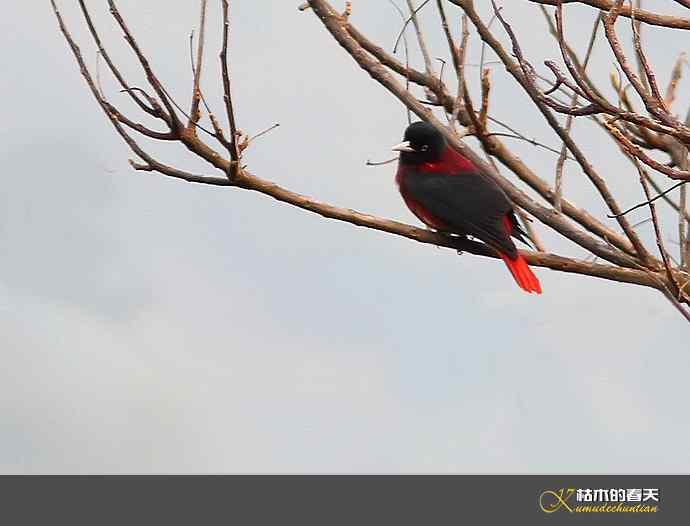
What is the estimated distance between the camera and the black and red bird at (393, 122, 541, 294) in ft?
15.4

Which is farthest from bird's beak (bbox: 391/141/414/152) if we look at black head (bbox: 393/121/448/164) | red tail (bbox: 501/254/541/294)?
red tail (bbox: 501/254/541/294)

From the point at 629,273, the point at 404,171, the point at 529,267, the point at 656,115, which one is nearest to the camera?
the point at 656,115

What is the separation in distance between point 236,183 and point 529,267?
1498 mm

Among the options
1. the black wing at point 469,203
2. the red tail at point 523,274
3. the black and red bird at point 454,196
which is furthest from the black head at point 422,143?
the red tail at point 523,274

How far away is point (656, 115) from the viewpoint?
3.01 m

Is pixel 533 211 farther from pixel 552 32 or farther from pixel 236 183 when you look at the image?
pixel 236 183

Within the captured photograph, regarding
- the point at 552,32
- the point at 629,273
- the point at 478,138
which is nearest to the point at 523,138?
the point at 478,138

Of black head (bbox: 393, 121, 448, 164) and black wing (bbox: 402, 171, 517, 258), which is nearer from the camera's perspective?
black wing (bbox: 402, 171, 517, 258)

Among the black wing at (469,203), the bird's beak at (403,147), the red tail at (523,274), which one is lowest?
the red tail at (523,274)

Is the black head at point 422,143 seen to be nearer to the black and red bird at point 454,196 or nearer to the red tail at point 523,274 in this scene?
the black and red bird at point 454,196

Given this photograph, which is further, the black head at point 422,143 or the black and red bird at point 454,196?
the black head at point 422,143

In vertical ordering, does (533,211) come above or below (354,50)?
below

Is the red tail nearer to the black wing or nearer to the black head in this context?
the black wing

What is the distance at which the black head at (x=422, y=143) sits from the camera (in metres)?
5.25
